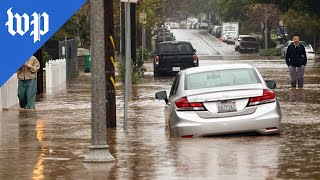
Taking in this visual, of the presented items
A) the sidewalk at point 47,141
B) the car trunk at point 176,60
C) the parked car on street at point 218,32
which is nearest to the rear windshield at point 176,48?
the car trunk at point 176,60

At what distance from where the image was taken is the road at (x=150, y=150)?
545 inches

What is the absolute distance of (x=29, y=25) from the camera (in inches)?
1162

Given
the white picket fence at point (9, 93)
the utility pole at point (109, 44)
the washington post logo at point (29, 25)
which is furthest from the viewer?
the washington post logo at point (29, 25)

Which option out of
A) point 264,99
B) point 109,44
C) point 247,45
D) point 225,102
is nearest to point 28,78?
point 109,44

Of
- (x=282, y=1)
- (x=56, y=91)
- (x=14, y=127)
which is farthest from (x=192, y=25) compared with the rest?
(x=14, y=127)

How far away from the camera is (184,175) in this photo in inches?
530

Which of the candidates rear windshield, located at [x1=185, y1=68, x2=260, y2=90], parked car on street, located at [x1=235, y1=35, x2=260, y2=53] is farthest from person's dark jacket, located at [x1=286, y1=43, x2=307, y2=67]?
parked car on street, located at [x1=235, y1=35, x2=260, y2=53]

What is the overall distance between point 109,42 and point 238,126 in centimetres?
421

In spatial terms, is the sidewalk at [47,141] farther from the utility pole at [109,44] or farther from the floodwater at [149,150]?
the utility pole at [109,44]

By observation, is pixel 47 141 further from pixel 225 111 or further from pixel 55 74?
pixel 55 74

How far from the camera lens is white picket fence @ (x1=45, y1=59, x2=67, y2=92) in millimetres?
37531

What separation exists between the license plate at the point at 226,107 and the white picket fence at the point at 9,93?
1060 cm

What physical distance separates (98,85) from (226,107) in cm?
321

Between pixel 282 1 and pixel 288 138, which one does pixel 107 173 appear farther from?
pixel 282 1
